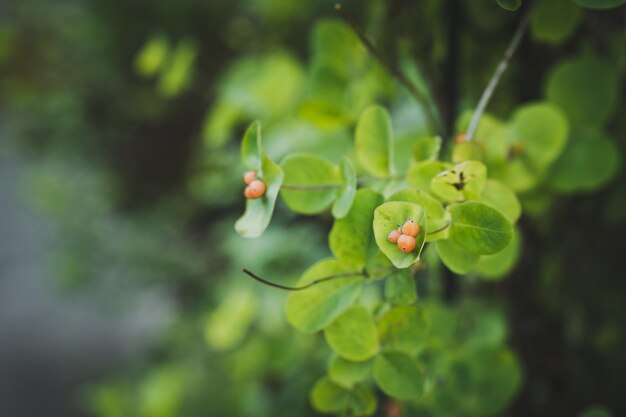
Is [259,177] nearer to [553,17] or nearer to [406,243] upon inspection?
[406,243]

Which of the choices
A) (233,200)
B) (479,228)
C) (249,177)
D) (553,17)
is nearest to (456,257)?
(479,228)

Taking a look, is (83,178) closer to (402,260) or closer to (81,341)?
(81,341)

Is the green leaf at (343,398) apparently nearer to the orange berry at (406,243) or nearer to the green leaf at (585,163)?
the orange berry at (406,243)

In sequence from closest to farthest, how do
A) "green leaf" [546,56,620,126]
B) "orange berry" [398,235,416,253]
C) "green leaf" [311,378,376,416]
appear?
"orange berry" [398,235,416,253] → "green leaf" [311,378,376,416] → "green leaf" [546,56,620,126]

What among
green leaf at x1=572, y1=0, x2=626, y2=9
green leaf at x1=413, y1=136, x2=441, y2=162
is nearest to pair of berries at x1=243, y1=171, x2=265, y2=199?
green leaf at x1=413, y1=136, x2=441, y2=162

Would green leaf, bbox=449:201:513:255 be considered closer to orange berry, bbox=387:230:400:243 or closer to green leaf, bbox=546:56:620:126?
orange berry, bbox=387:230:400:243
